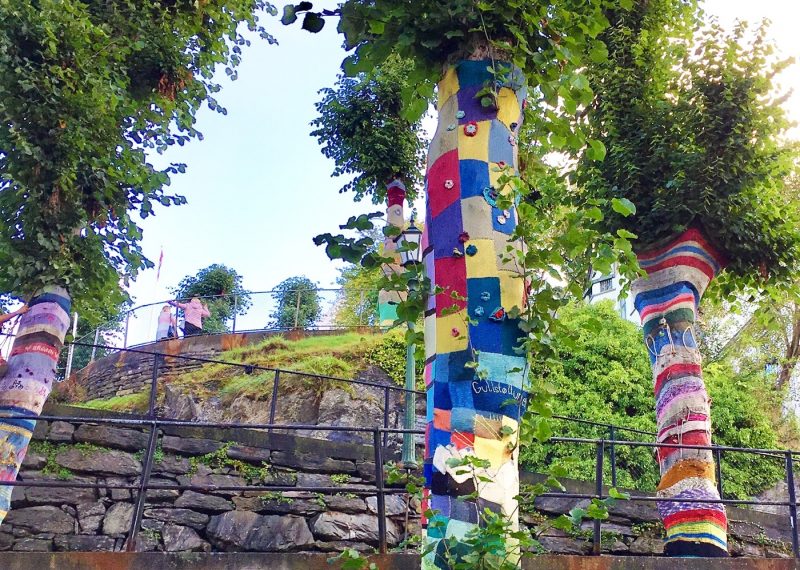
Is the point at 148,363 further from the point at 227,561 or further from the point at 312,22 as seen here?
the point at 312,22

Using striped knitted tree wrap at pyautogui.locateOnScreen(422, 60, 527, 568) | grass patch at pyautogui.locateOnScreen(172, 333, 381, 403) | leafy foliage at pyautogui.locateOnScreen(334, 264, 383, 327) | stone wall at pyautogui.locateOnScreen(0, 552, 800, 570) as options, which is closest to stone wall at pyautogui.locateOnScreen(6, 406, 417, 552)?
stone wall at pyautogui.locateOnScreen(0, 552, 800, 570)

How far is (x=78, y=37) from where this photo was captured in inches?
303

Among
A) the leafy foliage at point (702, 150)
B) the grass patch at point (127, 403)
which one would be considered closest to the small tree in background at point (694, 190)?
the leafy foliage at point (702, 150)

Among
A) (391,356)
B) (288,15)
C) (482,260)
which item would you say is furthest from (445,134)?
(391,356)

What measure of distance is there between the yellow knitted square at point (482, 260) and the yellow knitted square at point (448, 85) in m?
0.84

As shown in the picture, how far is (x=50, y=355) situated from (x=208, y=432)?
185 cm

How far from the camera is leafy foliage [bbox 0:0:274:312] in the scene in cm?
751

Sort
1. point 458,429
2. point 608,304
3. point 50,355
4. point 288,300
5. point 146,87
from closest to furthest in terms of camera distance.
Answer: point 458,429 → point 50,355 → point 146,87 → point 608,304 → point 288,300

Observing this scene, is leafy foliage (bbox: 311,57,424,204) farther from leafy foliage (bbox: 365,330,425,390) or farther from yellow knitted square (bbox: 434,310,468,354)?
yellow knitted square (bbox: 434,310,468,354)

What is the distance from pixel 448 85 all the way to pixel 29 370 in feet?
17.8

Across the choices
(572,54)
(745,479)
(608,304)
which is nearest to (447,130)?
(572,54)

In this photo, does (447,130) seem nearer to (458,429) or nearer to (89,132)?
(458,429)

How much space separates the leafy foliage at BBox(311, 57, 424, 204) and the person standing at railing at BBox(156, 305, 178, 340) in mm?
7031

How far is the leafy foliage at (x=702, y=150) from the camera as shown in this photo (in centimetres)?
764
